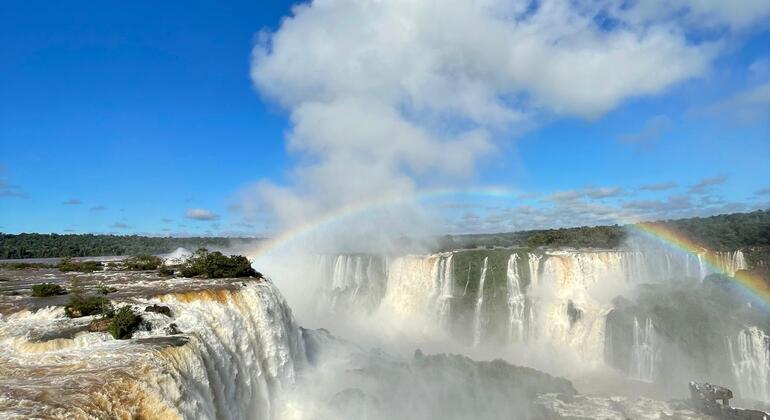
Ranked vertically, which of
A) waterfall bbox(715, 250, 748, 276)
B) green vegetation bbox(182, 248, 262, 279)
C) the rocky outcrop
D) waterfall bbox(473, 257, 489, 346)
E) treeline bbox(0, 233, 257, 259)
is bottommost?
the rocky outcrop

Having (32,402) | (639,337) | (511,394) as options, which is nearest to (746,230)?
(639,337)

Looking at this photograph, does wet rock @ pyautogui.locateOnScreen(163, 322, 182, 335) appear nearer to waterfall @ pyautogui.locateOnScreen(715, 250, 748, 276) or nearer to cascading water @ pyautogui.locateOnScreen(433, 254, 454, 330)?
cascading water @ pyautogui.locateOnScreen(433, 254, 454, 330)

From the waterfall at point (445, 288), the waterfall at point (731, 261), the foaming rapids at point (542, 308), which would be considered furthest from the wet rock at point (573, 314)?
the waterfall at point (731, 261)

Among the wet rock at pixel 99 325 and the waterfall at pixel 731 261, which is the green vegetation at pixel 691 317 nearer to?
the waterfall at pixel 731 261

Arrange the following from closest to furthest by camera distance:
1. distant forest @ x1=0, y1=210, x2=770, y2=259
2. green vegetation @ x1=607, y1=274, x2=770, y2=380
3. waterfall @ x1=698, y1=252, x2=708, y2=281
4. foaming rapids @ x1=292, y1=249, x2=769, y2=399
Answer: green vegetation @ x1=607, y1=274, x2=770, y2=380 < foaming rapids @ x1=292, y1=249, x2=769, y2=399 < waterfall @ x1=698, y1=252, x2=708, y2=281 < distant forest @ x1=0, y1=210, x2=770, y2=259

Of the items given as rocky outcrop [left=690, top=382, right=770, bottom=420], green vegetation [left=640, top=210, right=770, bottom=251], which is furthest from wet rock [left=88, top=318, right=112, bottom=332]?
green vegetation [left=640, top=210, right=770, bottom=251]

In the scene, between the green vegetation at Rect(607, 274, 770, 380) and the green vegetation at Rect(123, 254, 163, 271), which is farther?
the green vegetation at Rect(123, 254, 163, 271)
